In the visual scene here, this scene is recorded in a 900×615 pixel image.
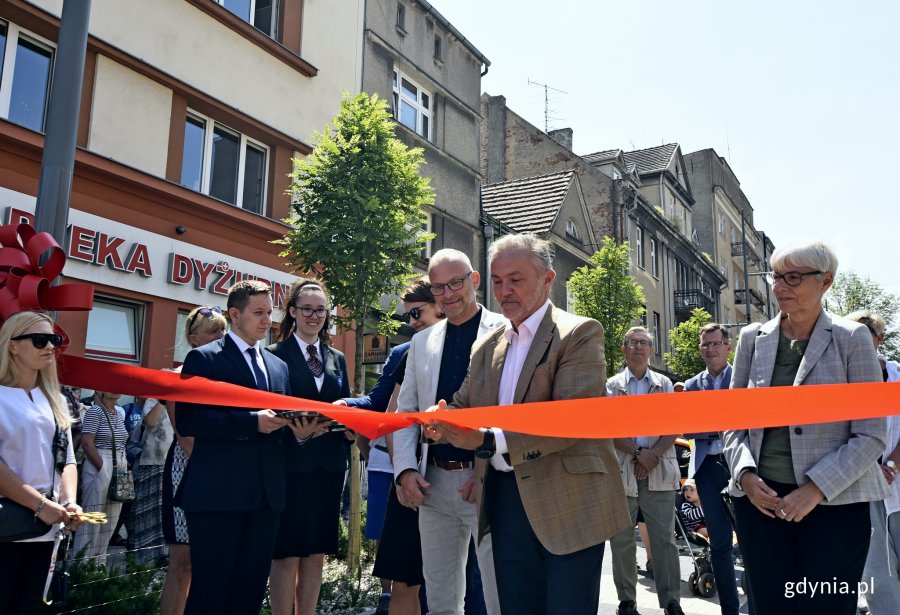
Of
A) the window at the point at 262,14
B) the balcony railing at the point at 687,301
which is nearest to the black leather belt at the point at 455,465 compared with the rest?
the window at the point at 262,14

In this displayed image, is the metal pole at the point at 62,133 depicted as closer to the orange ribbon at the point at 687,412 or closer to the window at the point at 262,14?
the orange ribbon at the point at 687,412

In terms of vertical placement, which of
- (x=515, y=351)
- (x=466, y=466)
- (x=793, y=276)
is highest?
(x=793, y=276)

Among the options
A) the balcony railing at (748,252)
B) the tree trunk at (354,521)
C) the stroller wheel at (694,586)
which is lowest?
the stroller wheel at (694,586)

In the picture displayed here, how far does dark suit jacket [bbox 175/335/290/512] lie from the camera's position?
158 inches

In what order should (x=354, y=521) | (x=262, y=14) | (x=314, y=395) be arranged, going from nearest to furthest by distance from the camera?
1. (x=314, y=395)
2. (x=354, y=521)
3. (x=262, y=14)

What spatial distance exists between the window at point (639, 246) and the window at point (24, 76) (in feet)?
89.3

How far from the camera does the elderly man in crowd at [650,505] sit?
6086 millimetres

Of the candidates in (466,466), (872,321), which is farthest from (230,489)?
(872,321)

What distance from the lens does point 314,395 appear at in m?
4.94

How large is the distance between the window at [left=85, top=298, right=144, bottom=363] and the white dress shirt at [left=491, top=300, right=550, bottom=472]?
8.74 meters

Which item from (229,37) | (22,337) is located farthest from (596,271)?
(22,337)

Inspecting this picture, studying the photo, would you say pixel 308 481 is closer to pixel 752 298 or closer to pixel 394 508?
pixel 394 508

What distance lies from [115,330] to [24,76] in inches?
145

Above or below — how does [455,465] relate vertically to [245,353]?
below
